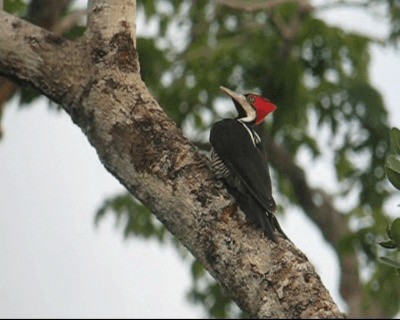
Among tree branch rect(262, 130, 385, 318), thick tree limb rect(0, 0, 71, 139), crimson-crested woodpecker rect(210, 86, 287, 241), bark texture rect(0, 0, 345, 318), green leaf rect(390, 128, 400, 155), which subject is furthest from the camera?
tree branch rect(262, 130, 385, 318)

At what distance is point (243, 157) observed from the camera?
369 centimetres

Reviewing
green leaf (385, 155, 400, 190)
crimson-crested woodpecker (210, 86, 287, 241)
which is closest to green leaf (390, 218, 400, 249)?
green leaf (385, 155, 400, 190)

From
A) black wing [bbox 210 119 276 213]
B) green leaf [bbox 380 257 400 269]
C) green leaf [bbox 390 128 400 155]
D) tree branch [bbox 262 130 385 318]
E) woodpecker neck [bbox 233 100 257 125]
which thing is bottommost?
tree branch [bbox 262 130 385 318]

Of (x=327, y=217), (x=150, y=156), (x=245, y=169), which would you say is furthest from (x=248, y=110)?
(x=327, y=217)

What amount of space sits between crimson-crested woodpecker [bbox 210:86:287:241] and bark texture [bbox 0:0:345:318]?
5 cm

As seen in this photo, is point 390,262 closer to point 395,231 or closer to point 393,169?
point 395,231

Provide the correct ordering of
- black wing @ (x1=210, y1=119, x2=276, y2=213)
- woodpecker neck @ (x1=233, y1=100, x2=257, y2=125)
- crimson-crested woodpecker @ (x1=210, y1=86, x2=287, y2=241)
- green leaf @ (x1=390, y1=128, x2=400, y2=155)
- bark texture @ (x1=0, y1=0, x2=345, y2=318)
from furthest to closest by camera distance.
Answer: woodpecker neck @ (x1=233, y1=100, x2=257, y2=125), black wing @ (x1=210, y1=119, x2=276, y2=213), crimson-crested woodpecker @ (x1=210, y1=86, x2=287, y2=241), green leaf @ (x1=390, y1=128, x2=400, y2=155), bark texture @ (x1=0, y1=0, x2=345, y2=318)

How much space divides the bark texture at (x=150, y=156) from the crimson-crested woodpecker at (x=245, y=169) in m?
0.05

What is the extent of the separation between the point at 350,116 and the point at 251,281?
5293 mm

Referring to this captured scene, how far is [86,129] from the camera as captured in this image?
130 inches

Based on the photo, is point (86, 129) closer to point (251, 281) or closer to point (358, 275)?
point (251, 281)

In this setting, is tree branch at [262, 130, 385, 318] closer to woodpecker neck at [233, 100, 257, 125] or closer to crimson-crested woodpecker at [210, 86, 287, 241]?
woodpecker neck at [233, 100, 257, 125]

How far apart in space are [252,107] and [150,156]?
1462 millimetres

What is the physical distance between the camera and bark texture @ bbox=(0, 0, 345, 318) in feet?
9.22
